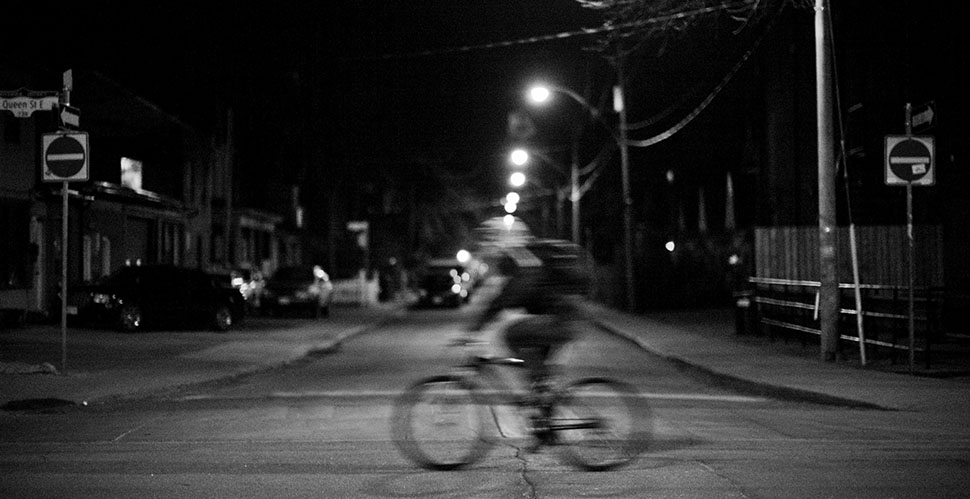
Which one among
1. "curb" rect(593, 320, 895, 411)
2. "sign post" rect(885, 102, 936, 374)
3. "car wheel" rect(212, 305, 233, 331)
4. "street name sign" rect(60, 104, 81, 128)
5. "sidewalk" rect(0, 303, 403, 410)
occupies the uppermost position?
"street name sign" rect(60, 104, 81, 128)

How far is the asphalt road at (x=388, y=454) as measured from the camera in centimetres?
780

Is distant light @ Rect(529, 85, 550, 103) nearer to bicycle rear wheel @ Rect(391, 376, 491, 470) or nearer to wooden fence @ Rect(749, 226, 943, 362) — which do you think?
wooden fence @ Rect(749, 226, 943, 362)

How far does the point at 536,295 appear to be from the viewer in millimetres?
8422

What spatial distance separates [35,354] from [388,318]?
18.2 m

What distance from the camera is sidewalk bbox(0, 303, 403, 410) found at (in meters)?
14.2

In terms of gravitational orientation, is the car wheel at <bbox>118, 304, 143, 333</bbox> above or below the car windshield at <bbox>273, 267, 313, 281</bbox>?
below

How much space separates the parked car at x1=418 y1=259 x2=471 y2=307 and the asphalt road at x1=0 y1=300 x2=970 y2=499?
29.6m

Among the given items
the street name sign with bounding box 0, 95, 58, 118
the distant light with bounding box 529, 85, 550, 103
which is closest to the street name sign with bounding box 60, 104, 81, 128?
the street name sign with bounding box 0, 95, 58, 118

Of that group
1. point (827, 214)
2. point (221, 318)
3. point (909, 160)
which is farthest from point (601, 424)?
point (221, 318)

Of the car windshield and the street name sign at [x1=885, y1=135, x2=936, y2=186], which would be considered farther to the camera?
the car windshield

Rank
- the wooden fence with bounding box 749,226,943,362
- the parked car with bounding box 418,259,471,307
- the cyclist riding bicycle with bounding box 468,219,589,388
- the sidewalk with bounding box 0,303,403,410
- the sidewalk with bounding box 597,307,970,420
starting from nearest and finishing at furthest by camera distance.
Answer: the cyclist riding bicycle with bounding box 468,219,589,388, the sidewalk with bounding box 597,307,970,420, the sidewalk with bounding box 0,303,403,410, the wooden fence with bounding box 749,226,943,362, the parked car with bounding box 418,259,471,307

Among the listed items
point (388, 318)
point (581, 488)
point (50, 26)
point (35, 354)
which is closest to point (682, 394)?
point (581, 488)

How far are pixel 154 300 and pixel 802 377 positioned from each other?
16447mm

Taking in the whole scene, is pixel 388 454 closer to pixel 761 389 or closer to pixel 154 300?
pixel 761 389
